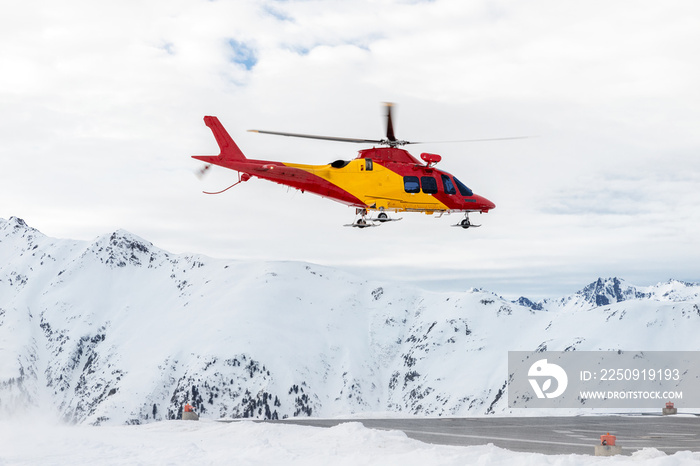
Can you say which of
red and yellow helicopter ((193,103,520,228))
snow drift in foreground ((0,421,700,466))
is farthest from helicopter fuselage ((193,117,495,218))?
snow drift in foreground ((0,421,700,466))

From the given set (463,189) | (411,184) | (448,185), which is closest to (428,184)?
(411,184)

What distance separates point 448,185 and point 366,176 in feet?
16.0

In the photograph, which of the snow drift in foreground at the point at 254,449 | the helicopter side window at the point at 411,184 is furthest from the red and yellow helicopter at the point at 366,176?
the snow drift in foreground at the point at 254,449

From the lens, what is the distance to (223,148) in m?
37.2

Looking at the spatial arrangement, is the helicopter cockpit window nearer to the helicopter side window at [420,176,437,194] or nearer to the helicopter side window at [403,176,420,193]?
the helicopter side window at [420,176,437,194]

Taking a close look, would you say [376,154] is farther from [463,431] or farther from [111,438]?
[111,438]

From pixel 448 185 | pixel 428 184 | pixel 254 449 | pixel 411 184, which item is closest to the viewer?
pixel 254 449

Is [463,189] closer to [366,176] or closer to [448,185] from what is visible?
[448,185]

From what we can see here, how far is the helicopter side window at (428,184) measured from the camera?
38.8 metres

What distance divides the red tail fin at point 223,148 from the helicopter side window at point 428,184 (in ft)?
30.4

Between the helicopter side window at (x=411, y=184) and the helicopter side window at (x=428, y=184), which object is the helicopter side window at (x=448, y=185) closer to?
the helicopter side window at (x=428, y=184)

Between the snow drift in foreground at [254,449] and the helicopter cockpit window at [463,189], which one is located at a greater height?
the helicopter cockpit window at [463,189]

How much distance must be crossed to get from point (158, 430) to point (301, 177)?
1402 cm

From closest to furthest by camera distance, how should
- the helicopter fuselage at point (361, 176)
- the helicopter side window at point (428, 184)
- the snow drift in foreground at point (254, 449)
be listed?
the snow drift in foreground at point (254, 449), the helicopter fuselage at point (361, 176), the helicopter side window at point (428, 184)
